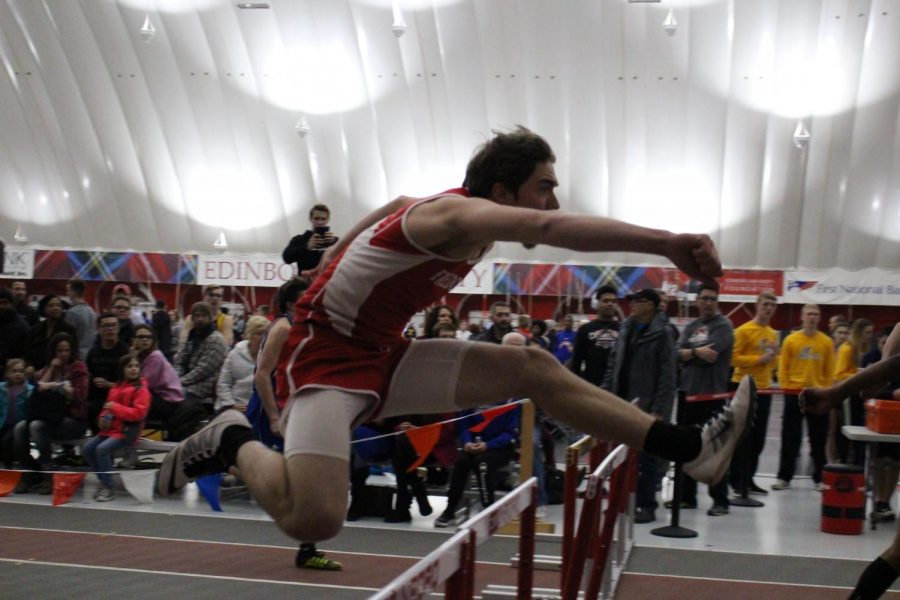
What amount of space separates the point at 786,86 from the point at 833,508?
16.2 m

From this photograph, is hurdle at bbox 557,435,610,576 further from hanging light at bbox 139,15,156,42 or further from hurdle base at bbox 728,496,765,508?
hanging light at bbox 139,15,156,42

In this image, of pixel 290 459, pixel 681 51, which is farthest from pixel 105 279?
pixel 290 459

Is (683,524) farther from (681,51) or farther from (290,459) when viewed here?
(681,51)

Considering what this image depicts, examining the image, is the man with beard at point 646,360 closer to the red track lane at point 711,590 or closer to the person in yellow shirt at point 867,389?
the red track lane at point 711,590

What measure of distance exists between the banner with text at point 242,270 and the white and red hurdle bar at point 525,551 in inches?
759

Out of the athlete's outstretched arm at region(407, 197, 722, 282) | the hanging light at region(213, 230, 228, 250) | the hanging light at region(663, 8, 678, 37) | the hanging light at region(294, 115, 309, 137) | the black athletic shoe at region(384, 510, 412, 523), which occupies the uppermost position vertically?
the hanging light at region(663, 8, 678, 37)

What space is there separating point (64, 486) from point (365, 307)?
639 centimetres

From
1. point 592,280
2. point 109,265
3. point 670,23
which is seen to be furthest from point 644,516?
point 109,265

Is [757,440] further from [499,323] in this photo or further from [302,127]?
[302,127]

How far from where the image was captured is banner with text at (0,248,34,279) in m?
28.3

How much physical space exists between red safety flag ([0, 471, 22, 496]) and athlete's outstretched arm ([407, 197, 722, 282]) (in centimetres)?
764

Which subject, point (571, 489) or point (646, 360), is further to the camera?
point (646, 360)

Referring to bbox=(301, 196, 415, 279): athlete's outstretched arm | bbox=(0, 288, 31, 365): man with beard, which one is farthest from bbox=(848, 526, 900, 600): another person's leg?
bbox=(0, 288, 31, 365): man with beard

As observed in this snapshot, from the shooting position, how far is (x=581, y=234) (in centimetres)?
291
